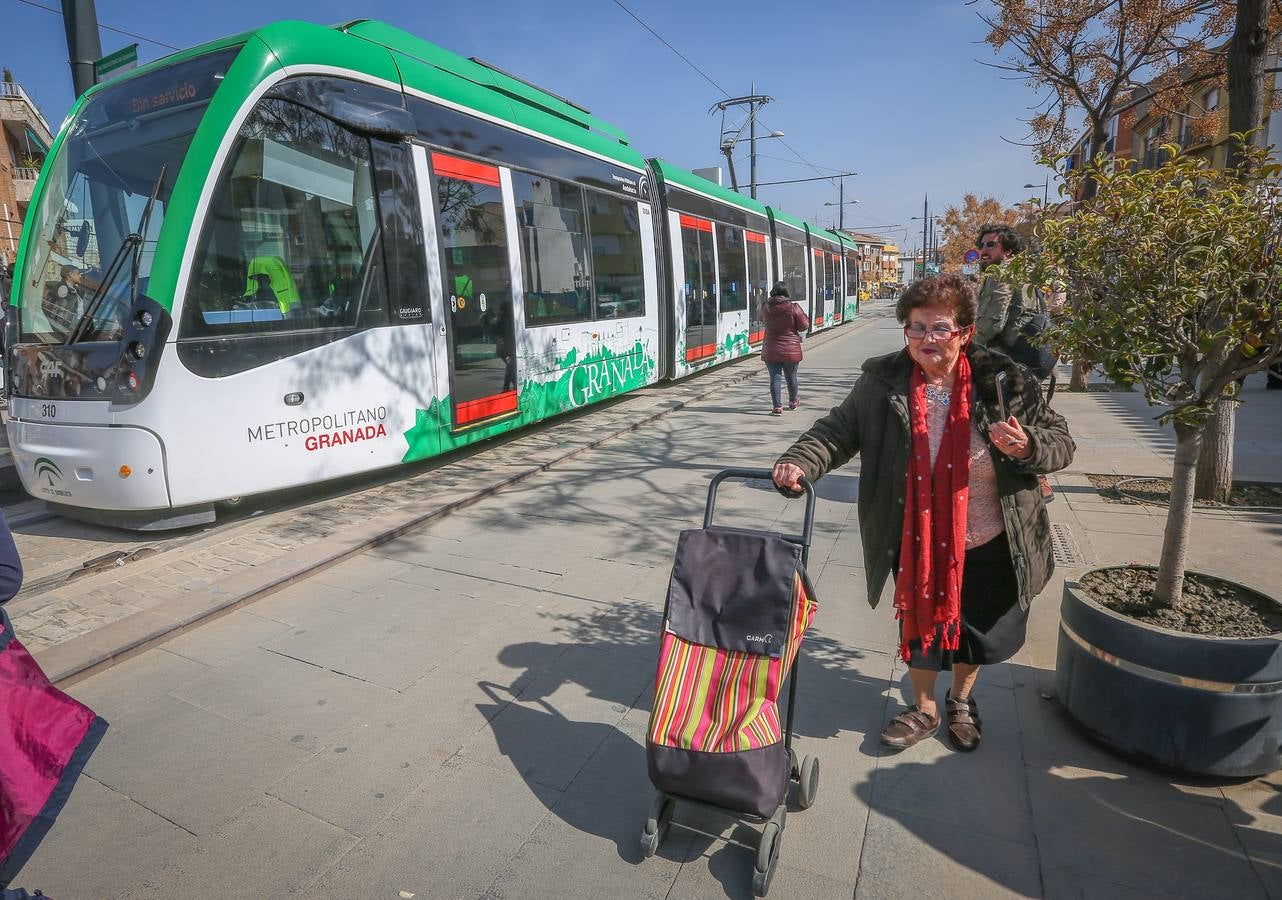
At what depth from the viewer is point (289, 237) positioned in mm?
5500

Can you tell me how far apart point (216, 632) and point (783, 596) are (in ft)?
11.0

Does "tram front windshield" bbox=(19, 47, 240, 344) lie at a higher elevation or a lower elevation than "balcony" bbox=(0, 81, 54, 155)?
lower

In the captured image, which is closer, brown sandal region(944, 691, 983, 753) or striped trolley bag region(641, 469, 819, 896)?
striped trolley bag region(641, 469, 819, 896)

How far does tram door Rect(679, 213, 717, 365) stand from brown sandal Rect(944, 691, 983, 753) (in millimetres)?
9990

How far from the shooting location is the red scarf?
102 inches

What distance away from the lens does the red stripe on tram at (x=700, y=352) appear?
13.0 meters

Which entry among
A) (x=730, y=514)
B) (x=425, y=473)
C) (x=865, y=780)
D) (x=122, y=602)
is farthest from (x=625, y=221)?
(x=865, y=780)

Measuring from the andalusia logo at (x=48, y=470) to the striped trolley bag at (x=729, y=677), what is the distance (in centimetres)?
505

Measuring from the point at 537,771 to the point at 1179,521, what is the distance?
268cm

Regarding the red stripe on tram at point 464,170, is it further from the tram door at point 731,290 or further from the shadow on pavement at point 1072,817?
the tram door at point 731,290

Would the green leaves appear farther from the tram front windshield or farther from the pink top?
the tram front windshield

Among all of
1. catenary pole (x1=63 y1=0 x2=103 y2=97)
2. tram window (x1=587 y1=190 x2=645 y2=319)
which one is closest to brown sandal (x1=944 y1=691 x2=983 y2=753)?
tram window (x1=587 y1=190 x2=645 y2=319)

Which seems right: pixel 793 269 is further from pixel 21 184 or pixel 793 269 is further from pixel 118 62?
pixel 21 184

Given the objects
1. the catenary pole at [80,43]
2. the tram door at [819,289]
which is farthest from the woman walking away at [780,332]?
the tram door at [819,289]
